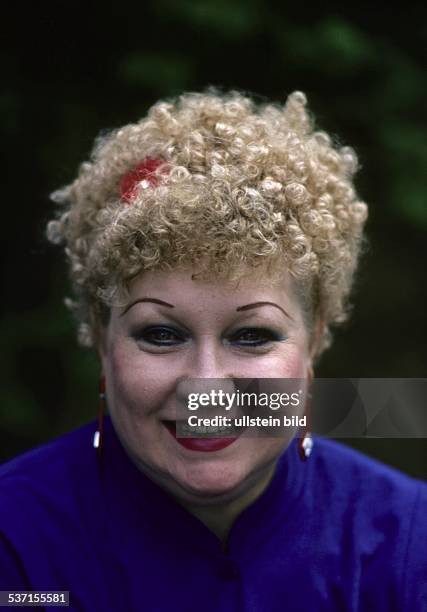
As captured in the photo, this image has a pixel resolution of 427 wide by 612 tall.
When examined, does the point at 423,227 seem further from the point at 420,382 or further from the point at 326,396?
the point at 326,396

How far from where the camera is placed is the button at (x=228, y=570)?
186cm

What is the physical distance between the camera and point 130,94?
290 centimetres

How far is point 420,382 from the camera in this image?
7.17 ft

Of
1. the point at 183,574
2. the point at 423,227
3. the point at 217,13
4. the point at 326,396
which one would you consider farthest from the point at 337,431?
the point at 217,13

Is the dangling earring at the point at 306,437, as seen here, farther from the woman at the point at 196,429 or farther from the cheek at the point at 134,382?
the cheek at the point at 134,382

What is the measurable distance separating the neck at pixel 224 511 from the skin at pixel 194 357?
53 millimetres

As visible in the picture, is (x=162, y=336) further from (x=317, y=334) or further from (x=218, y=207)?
(x=317, y=334)

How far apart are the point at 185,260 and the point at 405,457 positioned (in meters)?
2.09

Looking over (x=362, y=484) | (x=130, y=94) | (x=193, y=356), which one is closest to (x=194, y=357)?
(x=193, y=356)

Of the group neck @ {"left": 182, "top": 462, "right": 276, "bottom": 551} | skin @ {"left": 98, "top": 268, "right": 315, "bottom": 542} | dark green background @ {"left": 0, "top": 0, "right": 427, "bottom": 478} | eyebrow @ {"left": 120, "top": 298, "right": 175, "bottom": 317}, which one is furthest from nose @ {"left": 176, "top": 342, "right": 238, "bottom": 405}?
dark green background @ {"left": 0, "top": 0, "right": 427, "bottom": 478}

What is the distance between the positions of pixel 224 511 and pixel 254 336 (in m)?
0.42

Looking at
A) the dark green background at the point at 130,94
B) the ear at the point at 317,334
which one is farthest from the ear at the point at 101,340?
the dark green background at the point at 130,94

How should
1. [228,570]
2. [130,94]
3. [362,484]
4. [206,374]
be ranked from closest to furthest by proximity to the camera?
1. [206,374]
2. [228,570]
3. [362,484]
4. [130,94]

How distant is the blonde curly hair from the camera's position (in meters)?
1.75
